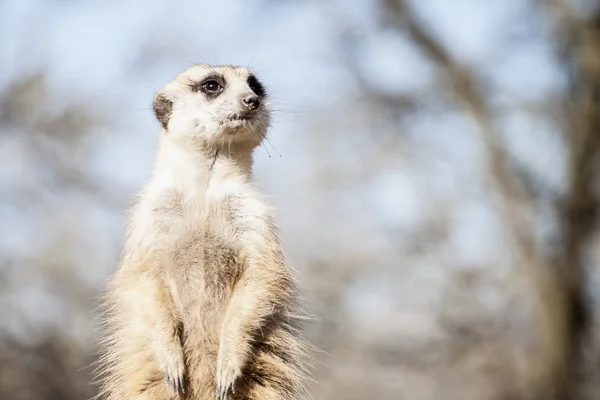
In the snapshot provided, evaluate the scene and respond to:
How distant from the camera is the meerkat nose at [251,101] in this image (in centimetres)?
367

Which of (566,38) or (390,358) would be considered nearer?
(566,38)

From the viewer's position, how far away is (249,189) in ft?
12.0

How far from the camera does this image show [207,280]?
345 centimetres

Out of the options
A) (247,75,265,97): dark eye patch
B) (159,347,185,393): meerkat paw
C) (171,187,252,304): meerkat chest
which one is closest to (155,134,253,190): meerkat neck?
(171,187,252,304): meerkat chest

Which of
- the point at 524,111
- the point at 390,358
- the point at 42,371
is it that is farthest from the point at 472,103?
the point at 42,371

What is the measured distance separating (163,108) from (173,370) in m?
1.13

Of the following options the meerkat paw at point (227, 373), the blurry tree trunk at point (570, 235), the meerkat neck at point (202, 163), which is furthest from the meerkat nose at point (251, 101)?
the blurry tree trunk at point (570, 235)

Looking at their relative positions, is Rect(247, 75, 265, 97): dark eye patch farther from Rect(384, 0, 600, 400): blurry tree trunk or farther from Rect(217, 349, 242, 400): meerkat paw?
Rect(384, 0, 600, 400): blurry tree trunk

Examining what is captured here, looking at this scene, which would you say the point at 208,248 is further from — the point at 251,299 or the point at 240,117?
the point at 240,117

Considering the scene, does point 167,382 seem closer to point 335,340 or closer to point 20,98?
point 20,98

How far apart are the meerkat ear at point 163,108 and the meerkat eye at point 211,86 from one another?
0.16 metres

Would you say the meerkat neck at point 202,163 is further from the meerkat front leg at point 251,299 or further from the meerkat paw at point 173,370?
the meerkat paw at point 173,370

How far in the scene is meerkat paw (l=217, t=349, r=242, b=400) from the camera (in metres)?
3.25

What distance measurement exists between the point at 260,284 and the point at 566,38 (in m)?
7.76
